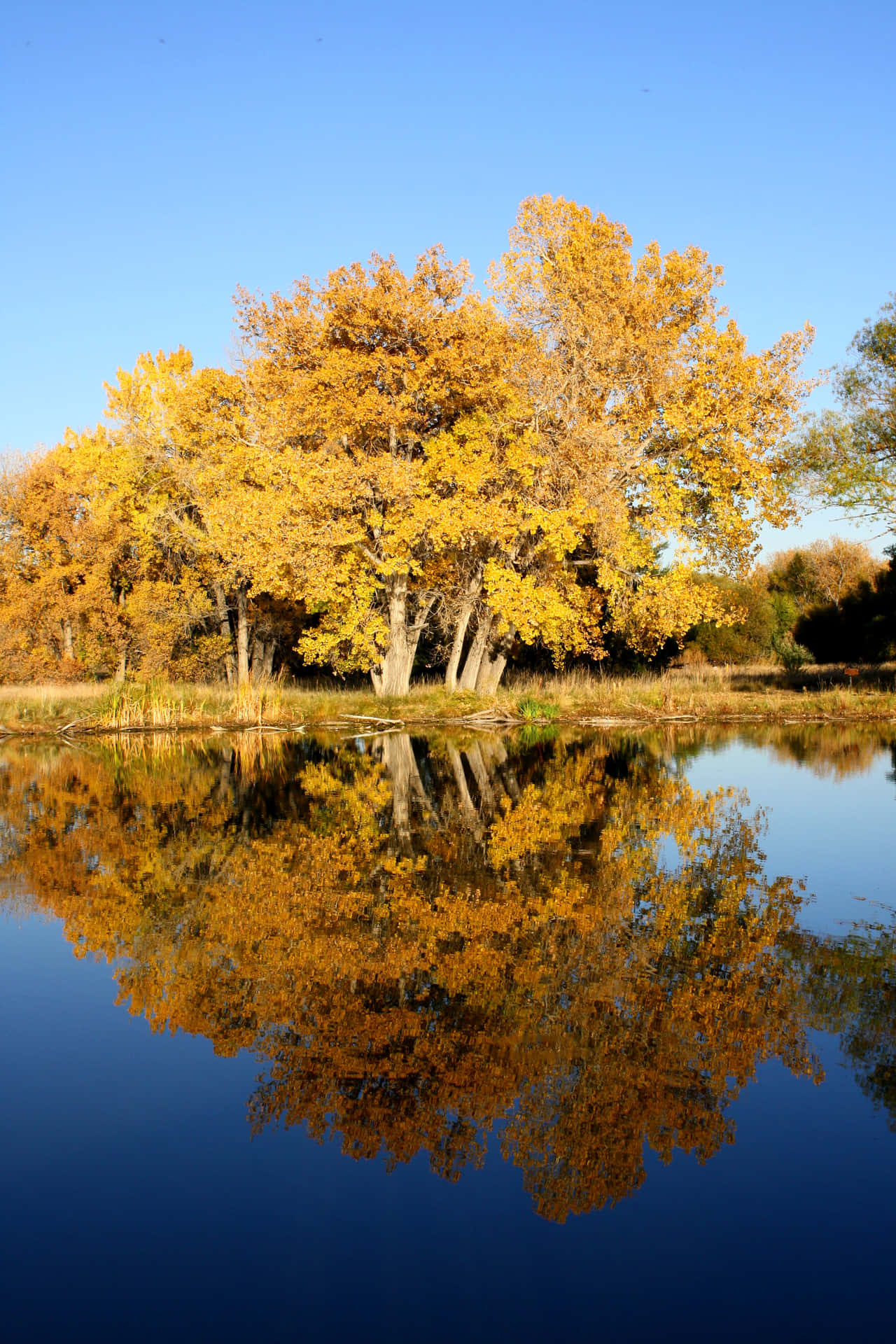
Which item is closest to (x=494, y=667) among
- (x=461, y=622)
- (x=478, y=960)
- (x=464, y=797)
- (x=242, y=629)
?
(x=461, y=622)

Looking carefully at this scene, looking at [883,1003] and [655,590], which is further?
[655,590]

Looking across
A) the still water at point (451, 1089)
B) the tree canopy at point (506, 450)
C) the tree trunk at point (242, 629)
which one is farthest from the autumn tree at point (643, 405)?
the still water at point (451, 1089)

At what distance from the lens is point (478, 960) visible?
7473mm

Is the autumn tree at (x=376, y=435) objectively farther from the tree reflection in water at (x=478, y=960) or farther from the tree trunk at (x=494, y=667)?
the tree reflection in water at (x=478, y=960)

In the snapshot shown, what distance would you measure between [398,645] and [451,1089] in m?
25.7

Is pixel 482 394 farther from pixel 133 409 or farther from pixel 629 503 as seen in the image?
pixel 133 409

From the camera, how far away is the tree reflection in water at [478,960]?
5.28 metres

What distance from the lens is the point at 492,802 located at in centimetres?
1452

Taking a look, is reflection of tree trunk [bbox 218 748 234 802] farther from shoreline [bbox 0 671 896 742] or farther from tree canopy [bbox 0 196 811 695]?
tree canopy [bbox 0 196 811 695]

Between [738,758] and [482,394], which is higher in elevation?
[482,394]

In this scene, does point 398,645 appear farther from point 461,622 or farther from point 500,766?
point 500,766

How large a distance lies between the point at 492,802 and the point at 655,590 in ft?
52.4

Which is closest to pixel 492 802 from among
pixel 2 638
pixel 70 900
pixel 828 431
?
→ pixel 70 900

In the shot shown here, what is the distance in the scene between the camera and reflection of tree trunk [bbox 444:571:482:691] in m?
30.6
